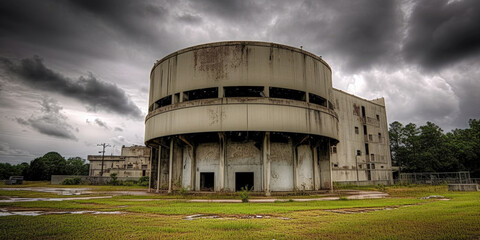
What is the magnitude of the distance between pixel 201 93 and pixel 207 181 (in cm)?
804

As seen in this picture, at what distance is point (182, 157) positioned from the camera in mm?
28141

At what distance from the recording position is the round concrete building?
23.0 metres

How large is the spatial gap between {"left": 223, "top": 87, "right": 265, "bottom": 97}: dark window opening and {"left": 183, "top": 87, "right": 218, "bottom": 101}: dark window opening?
3.77ft

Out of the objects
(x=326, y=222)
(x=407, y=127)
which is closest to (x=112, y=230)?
(x=326, y=222)

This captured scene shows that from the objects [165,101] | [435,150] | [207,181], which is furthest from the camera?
[435,150]

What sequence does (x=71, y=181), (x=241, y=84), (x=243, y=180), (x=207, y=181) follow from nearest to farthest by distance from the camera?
(x=241, y=84), (x=243, y=180), (x=207, y=181), (x=71, y=181)

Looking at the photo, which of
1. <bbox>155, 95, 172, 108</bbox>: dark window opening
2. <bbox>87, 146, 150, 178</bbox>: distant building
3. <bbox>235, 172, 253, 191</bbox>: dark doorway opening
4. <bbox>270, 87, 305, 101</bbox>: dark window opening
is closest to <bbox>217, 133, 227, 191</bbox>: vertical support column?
<bbox>235, 172, 253, 191</bbox>: dark doorway opening

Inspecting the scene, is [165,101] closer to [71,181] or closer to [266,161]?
[266,161]

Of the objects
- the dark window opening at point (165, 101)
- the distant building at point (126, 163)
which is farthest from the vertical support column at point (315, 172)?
the distant building at point (126, 163)

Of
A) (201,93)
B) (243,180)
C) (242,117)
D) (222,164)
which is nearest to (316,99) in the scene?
(242,117)

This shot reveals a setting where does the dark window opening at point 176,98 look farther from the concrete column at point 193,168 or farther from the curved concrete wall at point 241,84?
the concrete column at point 193,168

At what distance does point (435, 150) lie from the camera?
5659cm

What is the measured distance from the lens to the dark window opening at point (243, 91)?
989 inches

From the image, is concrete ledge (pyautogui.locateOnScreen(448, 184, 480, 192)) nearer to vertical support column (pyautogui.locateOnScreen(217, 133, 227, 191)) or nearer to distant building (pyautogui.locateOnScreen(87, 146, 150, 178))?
vertical support column (pyautogui.locateOnScreen(217, 133, 227, 191))
